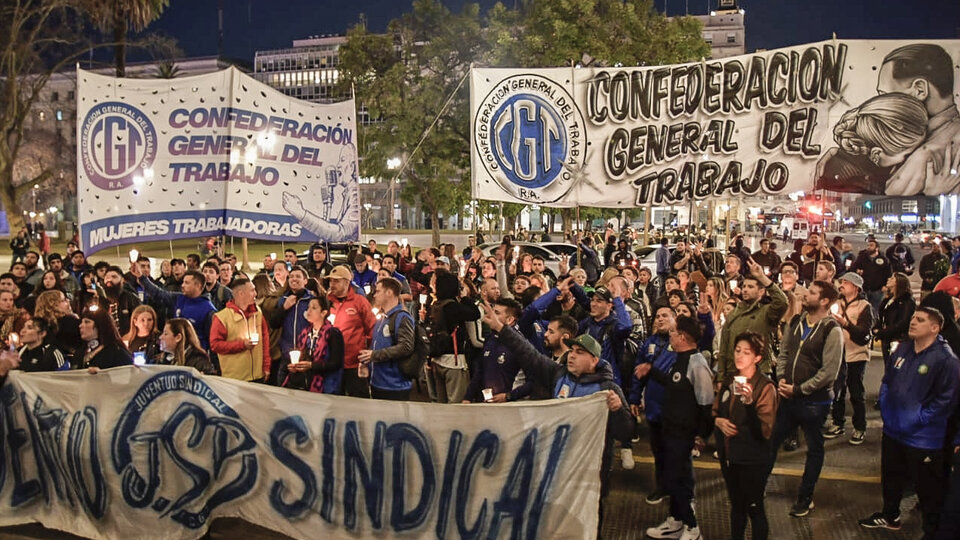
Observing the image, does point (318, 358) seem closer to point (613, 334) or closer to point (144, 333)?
point (144, 333)

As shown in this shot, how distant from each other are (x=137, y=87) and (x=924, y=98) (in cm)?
876

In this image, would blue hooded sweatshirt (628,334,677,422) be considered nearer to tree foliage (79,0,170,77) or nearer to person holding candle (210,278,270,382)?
person holding candle (210,278,270,382)

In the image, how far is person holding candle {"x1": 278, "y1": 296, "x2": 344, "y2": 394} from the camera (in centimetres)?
616

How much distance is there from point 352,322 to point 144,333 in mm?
1709

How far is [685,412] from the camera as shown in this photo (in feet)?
16.7

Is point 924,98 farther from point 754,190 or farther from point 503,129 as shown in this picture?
point 503,129

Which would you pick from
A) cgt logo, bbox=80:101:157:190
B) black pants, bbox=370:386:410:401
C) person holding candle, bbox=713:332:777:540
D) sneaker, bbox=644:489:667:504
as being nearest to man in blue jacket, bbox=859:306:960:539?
person holding candle, bbox=713:332:777:540

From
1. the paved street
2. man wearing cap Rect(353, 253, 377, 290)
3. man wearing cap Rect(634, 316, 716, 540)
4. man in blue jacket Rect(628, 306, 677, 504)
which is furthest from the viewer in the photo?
man wearing cap Rect(353, 253, 377, 290)

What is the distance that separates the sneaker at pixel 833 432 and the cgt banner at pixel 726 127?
2.89 metres

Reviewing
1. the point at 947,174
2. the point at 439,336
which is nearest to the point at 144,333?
the point at 439,336

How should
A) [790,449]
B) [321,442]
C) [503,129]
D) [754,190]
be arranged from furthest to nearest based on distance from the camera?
[503,129]
[754,190]
[790,449]
[321,442]

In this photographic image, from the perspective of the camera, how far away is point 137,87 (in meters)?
8.30

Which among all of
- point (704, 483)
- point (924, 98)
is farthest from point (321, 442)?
point (924, 98)

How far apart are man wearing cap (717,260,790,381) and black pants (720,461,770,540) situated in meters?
1.99
